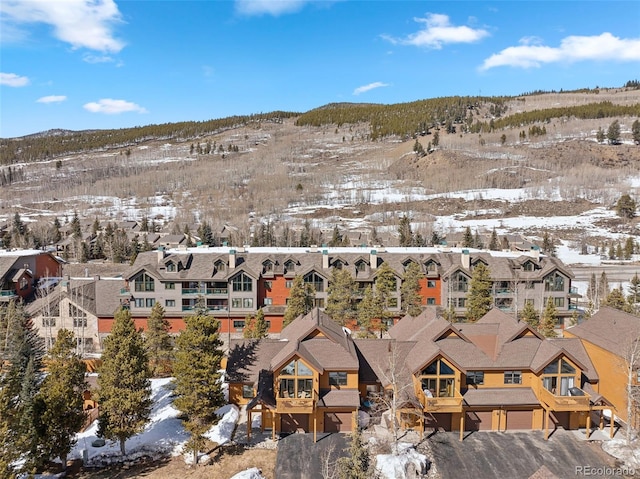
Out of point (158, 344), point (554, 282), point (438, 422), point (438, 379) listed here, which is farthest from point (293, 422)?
point (554, 282)

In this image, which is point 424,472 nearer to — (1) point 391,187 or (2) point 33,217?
(1) point 391,187

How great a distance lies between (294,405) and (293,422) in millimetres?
2348

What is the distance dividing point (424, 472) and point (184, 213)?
514 ft

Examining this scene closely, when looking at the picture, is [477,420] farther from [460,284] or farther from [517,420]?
[460,284]

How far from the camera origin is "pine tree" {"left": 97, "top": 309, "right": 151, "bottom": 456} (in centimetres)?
2395

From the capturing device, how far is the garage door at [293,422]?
89.2ft

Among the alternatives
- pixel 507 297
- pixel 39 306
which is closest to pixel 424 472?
pixel 507 297

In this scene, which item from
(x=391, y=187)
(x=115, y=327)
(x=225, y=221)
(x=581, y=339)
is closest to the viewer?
(x=115, y=327)

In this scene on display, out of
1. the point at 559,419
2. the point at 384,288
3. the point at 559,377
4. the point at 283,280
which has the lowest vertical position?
the point at 559,419

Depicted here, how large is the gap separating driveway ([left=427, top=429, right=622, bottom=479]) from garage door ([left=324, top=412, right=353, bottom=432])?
5346 millimetres

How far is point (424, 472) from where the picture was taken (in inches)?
898

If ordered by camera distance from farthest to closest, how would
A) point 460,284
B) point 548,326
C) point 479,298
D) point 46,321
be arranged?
point 460,284 < point 46,321 < point 479,298 < point 548,326

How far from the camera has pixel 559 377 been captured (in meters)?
27.0

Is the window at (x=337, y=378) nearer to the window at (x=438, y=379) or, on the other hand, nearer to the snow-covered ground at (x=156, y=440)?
the window at (x=438, y=379)
